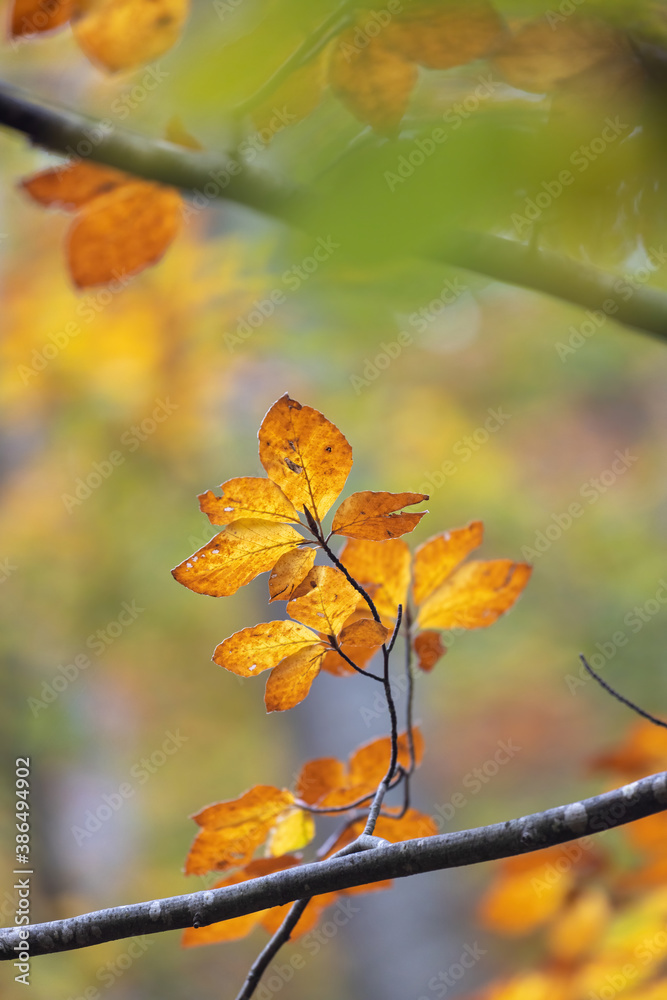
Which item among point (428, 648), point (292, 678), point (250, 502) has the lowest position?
point (428, 648)

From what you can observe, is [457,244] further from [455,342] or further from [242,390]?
[455,342]

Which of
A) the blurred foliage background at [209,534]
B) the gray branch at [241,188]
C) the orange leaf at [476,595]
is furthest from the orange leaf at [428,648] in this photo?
the blurred foliage background at [209,534]

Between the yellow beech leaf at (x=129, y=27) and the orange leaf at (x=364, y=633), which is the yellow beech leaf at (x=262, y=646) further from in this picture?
the yellow beech leaf at (x=129, y=27)

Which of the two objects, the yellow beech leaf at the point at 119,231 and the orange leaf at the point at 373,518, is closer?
the orange leaf at the point at 373,518

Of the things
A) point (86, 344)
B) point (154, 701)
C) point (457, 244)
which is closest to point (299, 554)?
point (457, 244)

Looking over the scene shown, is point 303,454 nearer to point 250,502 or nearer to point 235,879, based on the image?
point 250,502

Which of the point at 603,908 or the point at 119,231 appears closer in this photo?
the point at 119,231

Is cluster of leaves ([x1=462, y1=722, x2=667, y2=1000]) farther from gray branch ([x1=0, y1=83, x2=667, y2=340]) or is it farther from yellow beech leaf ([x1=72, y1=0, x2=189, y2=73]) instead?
yellow beech leaf ([x1=72, y1=0, x2=189, y2=73])

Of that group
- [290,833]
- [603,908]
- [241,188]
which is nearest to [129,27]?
[241,188]

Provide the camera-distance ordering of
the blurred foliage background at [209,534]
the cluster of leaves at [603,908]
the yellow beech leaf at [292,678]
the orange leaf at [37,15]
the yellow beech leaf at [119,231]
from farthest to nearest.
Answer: the blurred foliage background at [209,534], the cluster of leaves at [603,908], the yellow beech leaf at [119,231], the orange leaf at [37,15], the yellow beech leaf at [292,678]
